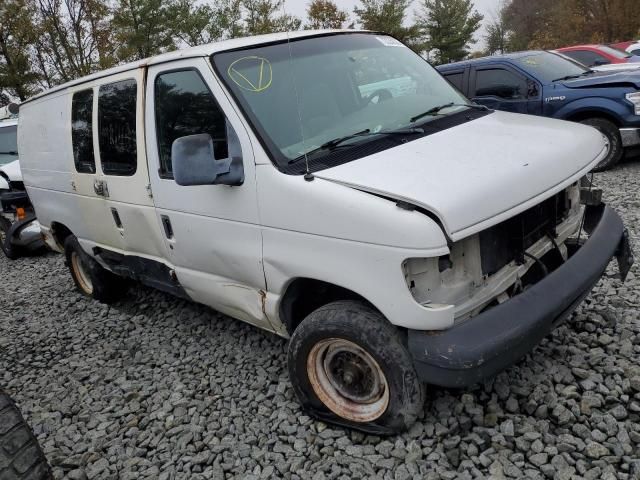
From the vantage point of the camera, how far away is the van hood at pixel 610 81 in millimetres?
6754

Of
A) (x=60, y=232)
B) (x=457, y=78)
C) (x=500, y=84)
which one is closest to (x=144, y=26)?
(x=457, y=78)

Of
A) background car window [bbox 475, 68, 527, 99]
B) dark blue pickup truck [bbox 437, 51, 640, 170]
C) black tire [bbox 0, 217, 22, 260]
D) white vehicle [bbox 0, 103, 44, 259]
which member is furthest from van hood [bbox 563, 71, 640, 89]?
black tire [bbox 0, 217, 22, 260]

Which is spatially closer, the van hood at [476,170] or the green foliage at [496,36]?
the van hood at [476,170]

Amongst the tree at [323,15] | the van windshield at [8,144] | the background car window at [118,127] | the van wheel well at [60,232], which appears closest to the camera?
the background car window at [118,127]

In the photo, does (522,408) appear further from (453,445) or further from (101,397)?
(101,397)

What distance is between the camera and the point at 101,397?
3.44 m

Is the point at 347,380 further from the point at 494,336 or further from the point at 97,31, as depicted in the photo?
the point at 97,31

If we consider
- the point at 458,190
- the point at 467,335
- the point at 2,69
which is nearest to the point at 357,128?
the point at 458,190

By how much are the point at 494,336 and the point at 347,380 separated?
827 millimetres

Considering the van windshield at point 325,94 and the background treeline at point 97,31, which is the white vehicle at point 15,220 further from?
the background treeline at point 97,31

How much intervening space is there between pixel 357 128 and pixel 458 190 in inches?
33.5

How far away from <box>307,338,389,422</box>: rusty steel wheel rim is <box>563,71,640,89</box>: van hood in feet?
20.0

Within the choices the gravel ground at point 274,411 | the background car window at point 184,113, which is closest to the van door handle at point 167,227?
the background car window at point 184,113

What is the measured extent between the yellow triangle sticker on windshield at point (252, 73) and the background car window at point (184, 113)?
179 millimetres
